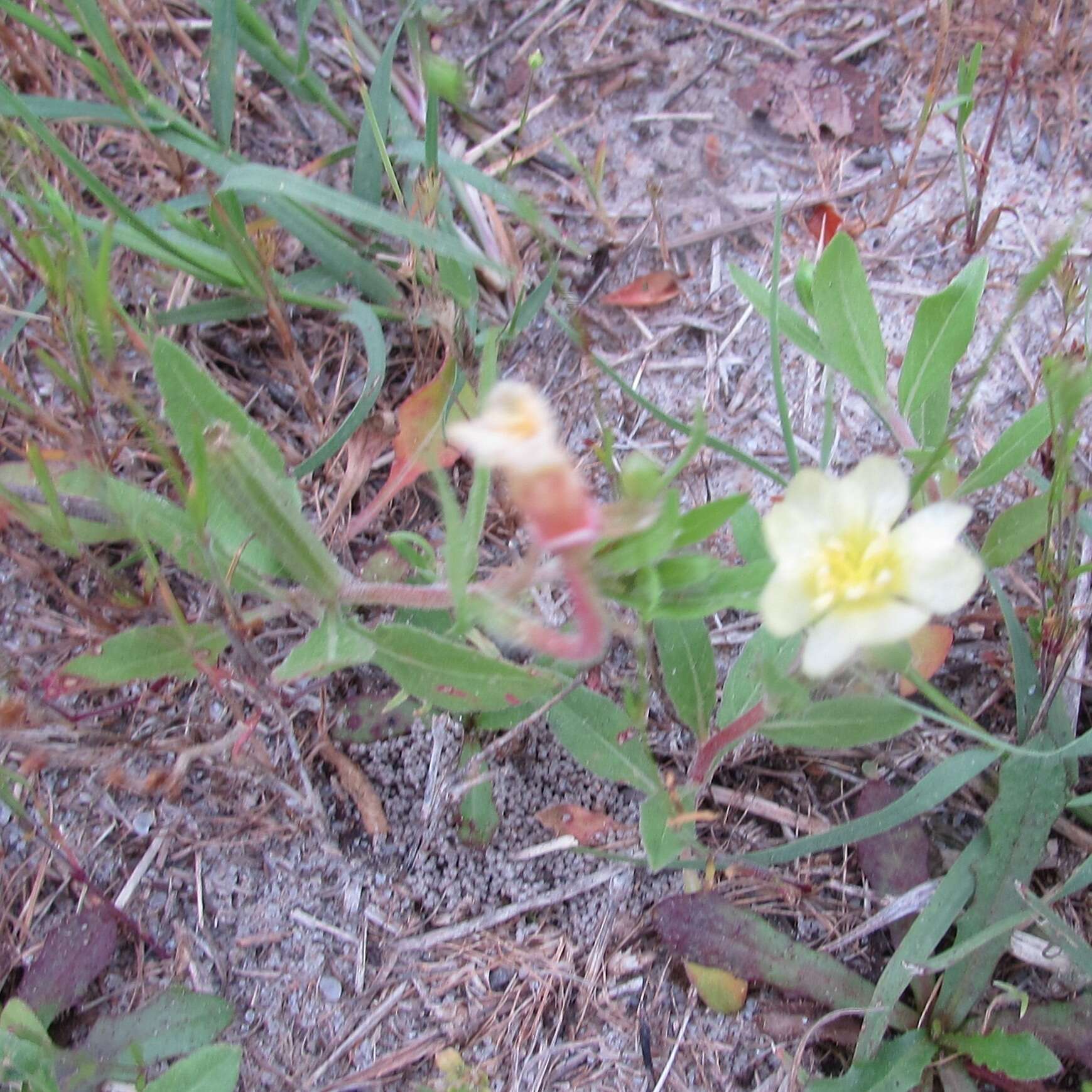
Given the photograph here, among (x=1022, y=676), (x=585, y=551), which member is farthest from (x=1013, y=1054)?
(x=585, y=551)

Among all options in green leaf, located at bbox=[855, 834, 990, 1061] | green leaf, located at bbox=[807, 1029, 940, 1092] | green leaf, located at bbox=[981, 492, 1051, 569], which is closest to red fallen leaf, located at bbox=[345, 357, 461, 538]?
green leaf, located at bbox=[981, 492, 1051, 569]

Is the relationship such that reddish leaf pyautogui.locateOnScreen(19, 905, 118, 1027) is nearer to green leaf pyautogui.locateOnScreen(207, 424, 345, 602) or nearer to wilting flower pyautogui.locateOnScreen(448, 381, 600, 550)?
green leaf pyautogui.locateOnScreen(207, 424, 345, 602)

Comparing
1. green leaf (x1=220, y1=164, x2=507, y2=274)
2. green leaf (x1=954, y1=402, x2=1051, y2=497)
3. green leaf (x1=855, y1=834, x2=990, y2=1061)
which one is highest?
green leaf (x1=220, y1=164, x2=507, y2=274)

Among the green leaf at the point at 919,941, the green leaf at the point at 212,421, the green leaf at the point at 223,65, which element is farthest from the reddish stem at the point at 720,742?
the green leaf at the point at 223,65

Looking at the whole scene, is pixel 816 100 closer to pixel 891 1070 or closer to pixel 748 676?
pixel 748 676

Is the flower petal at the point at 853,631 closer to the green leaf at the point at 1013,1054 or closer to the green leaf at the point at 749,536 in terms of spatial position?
the green leaf at the point at 749,536

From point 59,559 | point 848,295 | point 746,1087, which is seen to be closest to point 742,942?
point 746,1087
